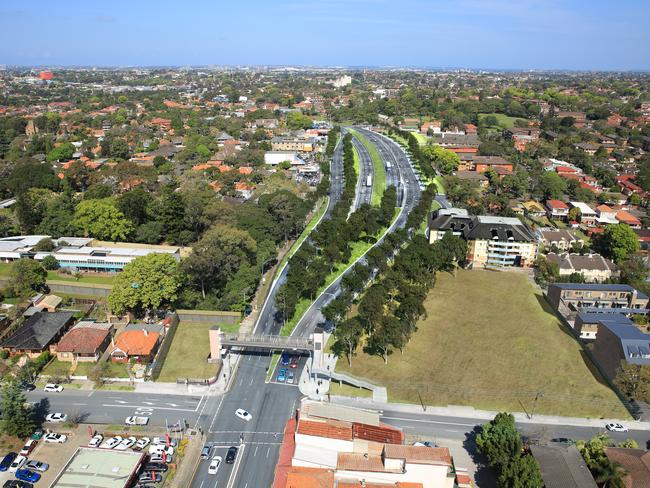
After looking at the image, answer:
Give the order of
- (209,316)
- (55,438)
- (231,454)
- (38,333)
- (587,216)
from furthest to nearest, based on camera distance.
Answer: (587,216), (209,316), (38,333), (55,438), (231,454)

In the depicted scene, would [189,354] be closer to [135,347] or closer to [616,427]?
[135,347]

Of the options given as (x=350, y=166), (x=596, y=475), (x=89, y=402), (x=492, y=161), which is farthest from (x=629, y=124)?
(x=89, y=402)

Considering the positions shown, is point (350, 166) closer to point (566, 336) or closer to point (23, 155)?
point (566, 336)

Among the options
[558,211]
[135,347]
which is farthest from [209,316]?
[558,211]

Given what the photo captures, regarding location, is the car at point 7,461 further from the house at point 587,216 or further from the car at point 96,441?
the house at point 587,216

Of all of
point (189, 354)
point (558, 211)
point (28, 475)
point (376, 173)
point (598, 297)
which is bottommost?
point (189, 354)

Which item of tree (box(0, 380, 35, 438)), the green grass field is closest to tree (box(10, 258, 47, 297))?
tree (box(0, 380, 35, 438))

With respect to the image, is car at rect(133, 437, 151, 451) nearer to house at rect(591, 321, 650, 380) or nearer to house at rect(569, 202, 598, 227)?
house at rect(591, 321, 650, 380)
